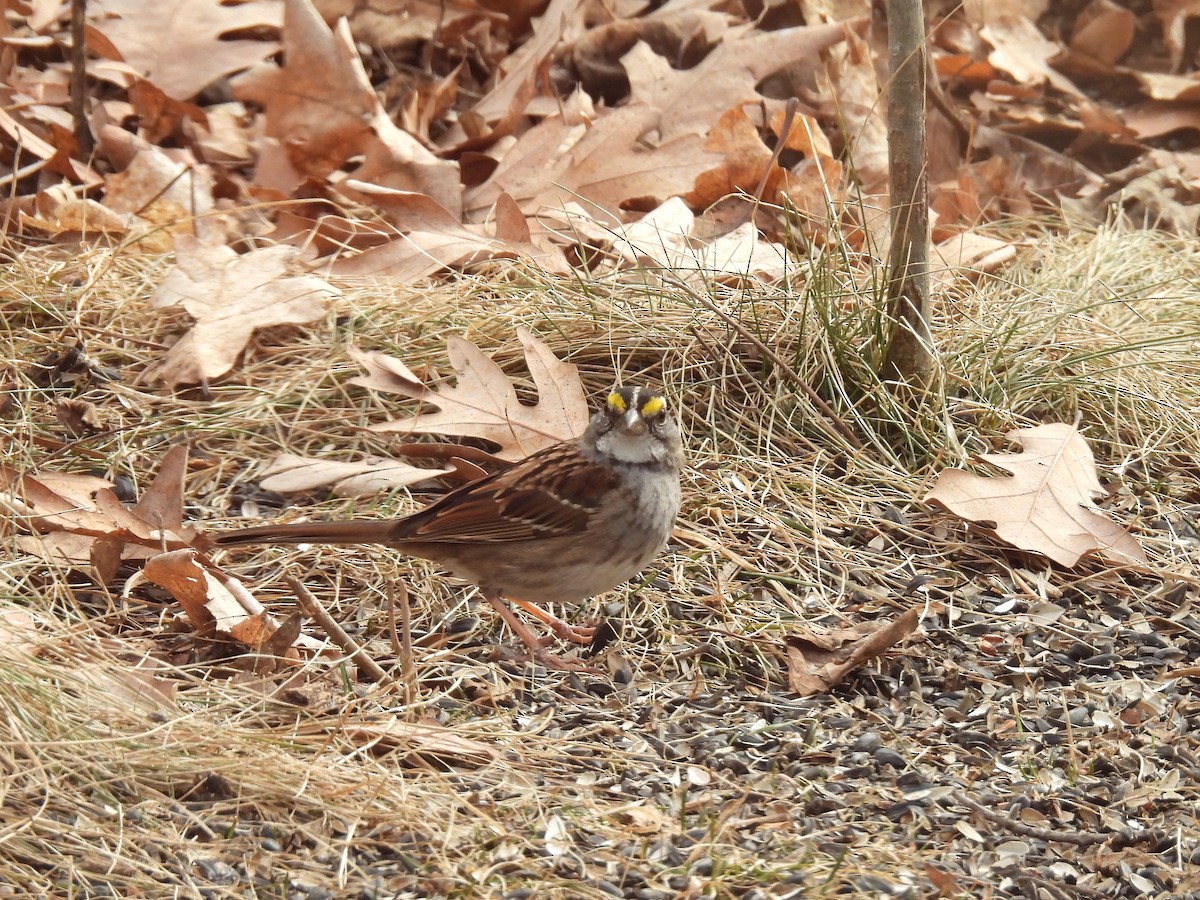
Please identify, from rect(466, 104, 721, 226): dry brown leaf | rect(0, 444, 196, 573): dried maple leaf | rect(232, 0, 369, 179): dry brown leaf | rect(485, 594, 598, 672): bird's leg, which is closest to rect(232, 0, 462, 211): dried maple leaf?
rect(232, 0, 369, 179): dry brown leaf

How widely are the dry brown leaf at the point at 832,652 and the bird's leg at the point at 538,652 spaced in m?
0.47

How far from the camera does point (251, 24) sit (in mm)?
6039

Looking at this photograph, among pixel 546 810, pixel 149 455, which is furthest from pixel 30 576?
pixel 546 810

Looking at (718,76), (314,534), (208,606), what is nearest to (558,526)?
(314,534)

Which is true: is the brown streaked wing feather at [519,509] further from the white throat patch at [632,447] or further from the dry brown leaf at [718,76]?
the dry brown leaf at [718,76]

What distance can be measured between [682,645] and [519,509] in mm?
503

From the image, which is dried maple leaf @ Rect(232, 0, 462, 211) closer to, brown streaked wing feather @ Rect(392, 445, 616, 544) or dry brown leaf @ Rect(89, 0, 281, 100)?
dry brown leaf @ Rect(89, 0, 281, 100)

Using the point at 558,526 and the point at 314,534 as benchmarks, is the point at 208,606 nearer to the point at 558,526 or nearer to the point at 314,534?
the point at 314,534

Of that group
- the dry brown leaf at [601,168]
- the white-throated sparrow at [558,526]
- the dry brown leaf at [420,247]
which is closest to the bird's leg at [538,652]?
the white-throated sparrow at [558,526]

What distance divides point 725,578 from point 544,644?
480 millimetres

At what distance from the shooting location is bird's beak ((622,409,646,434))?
3.55 metres

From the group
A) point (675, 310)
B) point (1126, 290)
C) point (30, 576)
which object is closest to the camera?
point (30, 576)

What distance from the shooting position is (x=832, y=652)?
133 inches

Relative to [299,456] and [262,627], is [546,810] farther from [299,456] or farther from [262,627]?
[299,456]
